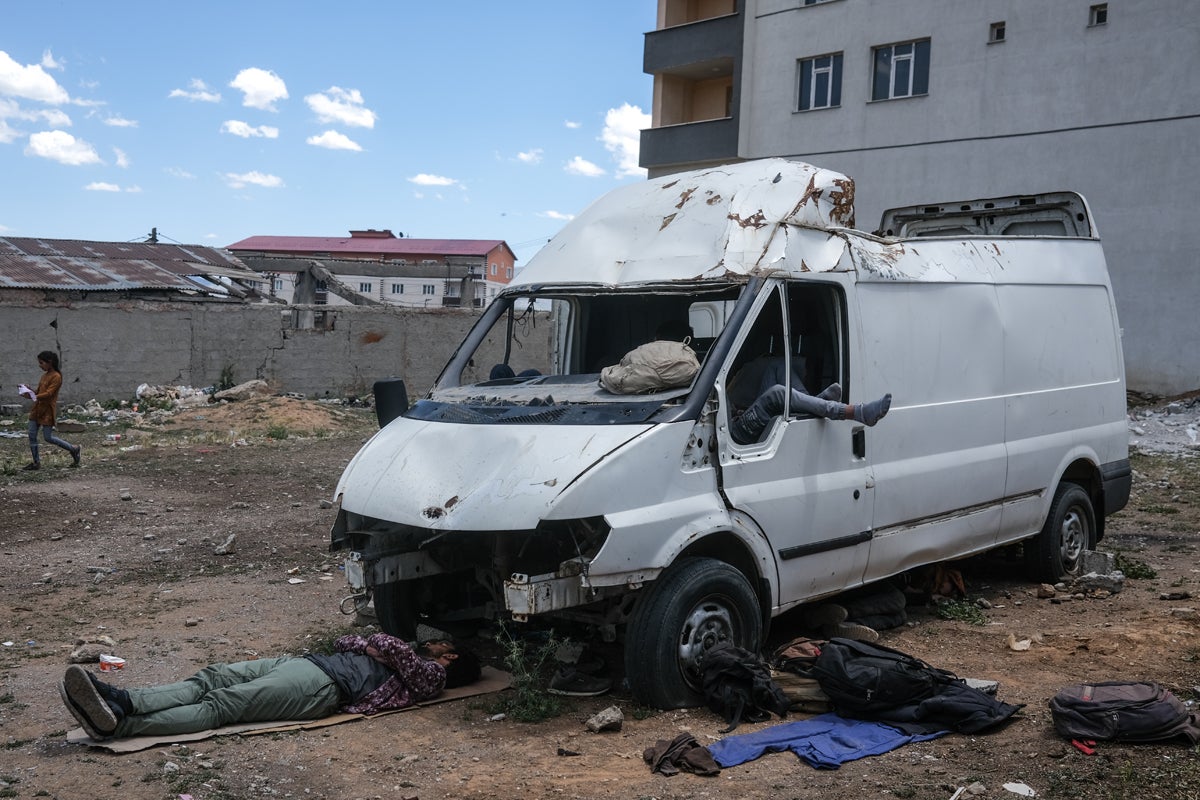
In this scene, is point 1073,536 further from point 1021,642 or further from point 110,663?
point 110,663

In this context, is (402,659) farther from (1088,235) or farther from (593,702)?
(1088,235)

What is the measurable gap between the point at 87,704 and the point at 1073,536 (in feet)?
21.2

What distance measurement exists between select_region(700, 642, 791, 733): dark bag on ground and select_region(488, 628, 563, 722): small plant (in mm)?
712

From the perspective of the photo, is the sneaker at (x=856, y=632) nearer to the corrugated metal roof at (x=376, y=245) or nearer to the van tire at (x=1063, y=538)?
the van tire at (x=1063, y=538)

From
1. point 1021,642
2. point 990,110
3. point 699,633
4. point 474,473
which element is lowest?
point 1021,642

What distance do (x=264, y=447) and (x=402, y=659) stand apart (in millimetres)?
10751

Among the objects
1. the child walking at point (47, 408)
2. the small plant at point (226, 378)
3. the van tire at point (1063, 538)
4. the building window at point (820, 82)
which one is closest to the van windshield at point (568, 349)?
the van tire at point (1063, 538)

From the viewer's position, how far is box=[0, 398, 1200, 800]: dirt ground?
424cm

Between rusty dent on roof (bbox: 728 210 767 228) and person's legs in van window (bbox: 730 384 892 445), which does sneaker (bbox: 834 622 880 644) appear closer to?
person's legs in van window (bbox: 730 384 892 445)

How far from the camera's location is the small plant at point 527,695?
506cm

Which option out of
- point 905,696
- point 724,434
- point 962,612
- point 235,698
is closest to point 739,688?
point 905,696

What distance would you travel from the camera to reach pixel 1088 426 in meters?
7.86

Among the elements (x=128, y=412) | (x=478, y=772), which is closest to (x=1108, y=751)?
(x=478, y=772)

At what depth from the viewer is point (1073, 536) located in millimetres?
7977
